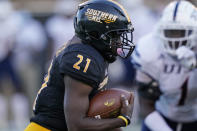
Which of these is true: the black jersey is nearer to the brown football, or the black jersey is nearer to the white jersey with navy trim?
the brown football

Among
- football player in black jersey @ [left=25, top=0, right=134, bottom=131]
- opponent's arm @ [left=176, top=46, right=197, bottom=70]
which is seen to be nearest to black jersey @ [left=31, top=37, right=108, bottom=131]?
football player in black jersey @ [left=25, top=0, right=134, bottom=131]

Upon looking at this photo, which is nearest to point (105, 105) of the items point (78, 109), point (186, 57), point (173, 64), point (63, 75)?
point (78, 109)

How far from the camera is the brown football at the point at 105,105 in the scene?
3029mm

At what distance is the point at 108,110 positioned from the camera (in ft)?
10.0

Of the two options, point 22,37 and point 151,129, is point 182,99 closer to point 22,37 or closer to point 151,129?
point 151,129

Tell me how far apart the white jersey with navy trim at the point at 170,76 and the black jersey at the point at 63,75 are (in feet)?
3.33

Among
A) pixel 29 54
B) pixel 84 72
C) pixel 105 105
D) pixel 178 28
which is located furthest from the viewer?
pixel 29 54

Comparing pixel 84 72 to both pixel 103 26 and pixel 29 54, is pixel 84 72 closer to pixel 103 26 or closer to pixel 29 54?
pixel 103 26

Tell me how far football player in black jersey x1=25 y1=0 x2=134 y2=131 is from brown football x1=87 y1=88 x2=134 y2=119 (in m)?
0.04

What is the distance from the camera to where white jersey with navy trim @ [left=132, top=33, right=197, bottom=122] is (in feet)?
13.4

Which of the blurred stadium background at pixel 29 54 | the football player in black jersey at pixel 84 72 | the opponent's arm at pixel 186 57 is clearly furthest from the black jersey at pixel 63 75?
the blurred stadium background at pixel 29 54

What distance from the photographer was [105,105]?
3057mm

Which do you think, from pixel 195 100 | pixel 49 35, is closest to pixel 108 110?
pixel 195 100

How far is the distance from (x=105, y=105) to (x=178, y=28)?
4.16ft
